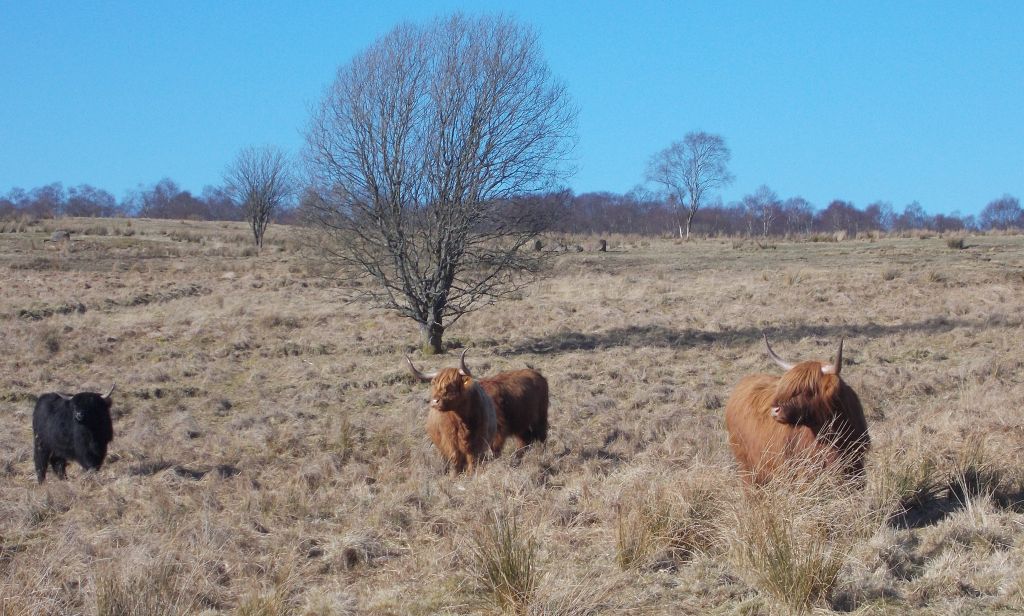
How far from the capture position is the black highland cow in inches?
405

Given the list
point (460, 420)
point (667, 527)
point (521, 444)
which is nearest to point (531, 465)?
point (460, 420)

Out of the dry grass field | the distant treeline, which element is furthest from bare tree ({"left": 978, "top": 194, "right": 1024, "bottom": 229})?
the dry grass field

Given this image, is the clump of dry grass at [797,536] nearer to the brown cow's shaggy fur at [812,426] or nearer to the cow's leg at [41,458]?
the brown cow's shaggy fur at [812,426]

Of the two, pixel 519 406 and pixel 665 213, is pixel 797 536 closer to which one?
pixel 519 406

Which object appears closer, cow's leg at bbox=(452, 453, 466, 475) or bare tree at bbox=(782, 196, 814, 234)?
cow's leg at bbox=(452, 453, 466, 475)

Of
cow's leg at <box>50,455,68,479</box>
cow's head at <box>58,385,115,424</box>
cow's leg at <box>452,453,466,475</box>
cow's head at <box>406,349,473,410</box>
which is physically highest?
cow's head at <box>406,349,473,410</box>

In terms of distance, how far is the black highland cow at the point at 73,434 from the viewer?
33.7 feet

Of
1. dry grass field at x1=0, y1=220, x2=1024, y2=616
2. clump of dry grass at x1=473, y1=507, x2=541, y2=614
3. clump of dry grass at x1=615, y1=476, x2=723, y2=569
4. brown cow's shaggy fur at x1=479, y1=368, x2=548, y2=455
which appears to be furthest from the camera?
brown cow's shaggy fur at x1=479, y1=368, x2=548, y2=455

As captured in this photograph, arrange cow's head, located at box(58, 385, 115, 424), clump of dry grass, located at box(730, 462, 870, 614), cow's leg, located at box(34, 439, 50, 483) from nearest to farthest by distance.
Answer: clump of dry grass, located at box(730, 462, 870, 614) → cow's head, located at box(58, 385, 115, 424) → cow's leg, located at box(34, 439, 50, 483)

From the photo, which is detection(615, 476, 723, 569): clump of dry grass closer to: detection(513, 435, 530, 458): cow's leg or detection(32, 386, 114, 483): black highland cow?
detection(513, 435, 530, 458): cow's leg

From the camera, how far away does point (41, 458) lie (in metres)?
10.5

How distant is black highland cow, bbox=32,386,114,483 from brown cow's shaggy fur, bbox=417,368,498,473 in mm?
3989

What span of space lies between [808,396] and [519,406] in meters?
4.37

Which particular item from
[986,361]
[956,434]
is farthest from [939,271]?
[956,434]
